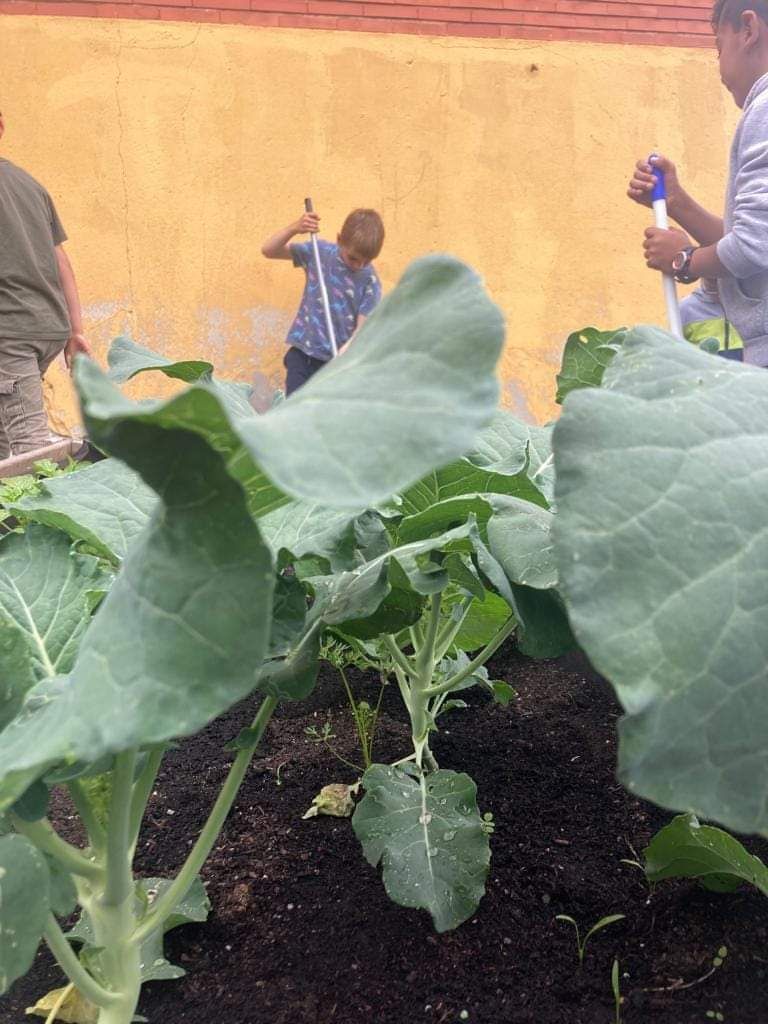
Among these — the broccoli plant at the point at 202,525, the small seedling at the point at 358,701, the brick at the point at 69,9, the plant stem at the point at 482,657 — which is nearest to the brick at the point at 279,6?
the brick at the point at 69,9

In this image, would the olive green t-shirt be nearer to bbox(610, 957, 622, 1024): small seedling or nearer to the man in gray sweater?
the man in gray sweater

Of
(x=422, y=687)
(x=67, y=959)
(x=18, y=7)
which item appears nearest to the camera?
(x=67, y=959)

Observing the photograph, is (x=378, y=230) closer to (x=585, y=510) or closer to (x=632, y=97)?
(x=632, y=97)

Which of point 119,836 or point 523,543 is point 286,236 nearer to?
point 523,543

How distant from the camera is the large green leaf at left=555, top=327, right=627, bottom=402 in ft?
2.83

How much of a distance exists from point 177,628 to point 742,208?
1.64m

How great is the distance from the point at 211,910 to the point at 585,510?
68cm

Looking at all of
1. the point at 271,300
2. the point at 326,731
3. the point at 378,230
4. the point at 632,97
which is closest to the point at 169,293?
the point at 271,300

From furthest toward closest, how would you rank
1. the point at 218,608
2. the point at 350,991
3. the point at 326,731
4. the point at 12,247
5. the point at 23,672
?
the point at 12,247 → the point at 326,731 → the point at 350,991 → the point at 23,672 → the point at 218,608

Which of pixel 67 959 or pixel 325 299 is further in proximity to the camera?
pixel 325 299

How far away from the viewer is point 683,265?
1.85m

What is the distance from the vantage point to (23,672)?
522 mm

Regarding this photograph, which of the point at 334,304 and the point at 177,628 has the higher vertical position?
the point at 177,628

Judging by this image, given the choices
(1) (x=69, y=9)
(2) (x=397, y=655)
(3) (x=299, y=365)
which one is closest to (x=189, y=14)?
(1) (x=69, y=9)
